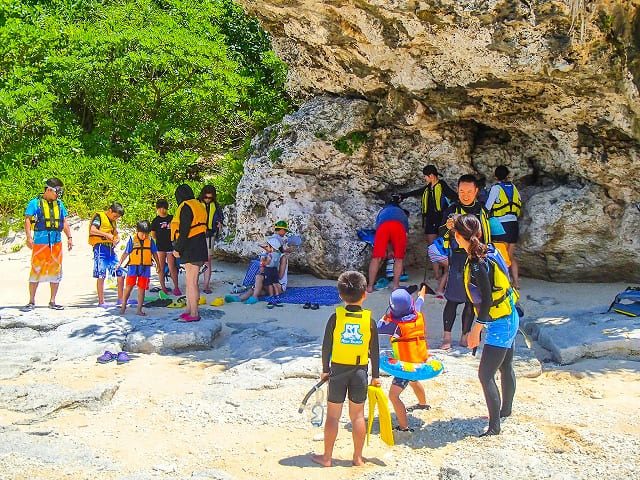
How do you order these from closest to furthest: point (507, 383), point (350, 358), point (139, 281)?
point (350, 358) → point (507, 383) → point (139, 281)

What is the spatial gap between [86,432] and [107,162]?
9024 mm

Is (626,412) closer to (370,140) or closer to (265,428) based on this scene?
(265,428)

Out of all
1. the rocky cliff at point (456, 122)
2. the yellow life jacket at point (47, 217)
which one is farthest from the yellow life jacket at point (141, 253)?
the rocky cliff at point (456, 122)

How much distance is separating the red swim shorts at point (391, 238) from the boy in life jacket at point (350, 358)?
4557 mm

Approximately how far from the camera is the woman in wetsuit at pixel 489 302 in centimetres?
471

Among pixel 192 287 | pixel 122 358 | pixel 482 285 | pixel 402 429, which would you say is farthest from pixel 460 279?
pixel 122 358

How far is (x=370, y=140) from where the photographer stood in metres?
9.54

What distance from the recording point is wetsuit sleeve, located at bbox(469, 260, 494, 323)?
4691 mm

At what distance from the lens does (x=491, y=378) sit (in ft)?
15.9

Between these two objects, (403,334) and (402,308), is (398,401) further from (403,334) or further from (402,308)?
(402,308)

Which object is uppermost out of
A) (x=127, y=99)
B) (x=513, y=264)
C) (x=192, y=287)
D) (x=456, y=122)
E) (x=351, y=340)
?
(x=127, y=99)

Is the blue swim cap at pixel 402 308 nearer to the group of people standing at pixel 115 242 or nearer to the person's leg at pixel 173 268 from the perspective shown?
the group of people standing at pixel 115 242

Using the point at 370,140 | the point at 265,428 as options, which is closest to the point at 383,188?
the point at 370,140

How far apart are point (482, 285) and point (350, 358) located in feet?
3.43
